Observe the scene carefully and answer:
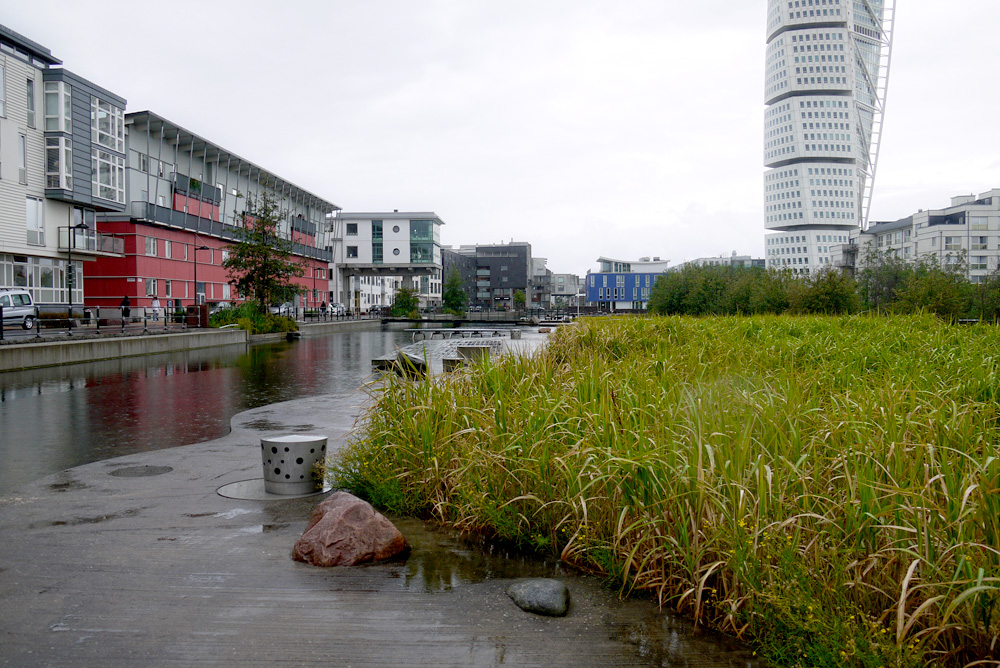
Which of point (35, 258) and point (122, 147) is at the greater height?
point (122, 147)

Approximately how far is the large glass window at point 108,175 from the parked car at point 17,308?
13.1m

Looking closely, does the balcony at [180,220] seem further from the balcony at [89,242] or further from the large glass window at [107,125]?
the large glass window at [107,125]

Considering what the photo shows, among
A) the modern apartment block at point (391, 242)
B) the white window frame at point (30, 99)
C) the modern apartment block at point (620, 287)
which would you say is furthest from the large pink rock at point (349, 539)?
the modern apartment block at point (620, 287)

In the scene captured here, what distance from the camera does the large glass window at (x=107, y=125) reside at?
43.3m

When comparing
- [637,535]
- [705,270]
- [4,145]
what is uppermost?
[4,145]

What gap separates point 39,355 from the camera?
2169cm

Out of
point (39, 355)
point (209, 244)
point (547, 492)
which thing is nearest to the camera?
point (547, 492)

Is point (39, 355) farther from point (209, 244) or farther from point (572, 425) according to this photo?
point (209, 244)

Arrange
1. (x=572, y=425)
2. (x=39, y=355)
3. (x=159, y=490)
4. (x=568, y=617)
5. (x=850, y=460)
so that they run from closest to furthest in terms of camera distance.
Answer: (x=568, y=617), (x=850, y=460), (x=572, y=425), (x=159, y=490), (x=39, y=355)

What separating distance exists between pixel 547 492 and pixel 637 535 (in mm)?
846

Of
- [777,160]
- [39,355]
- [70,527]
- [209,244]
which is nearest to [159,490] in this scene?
[70,527]

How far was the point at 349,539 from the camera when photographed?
535 centimetres

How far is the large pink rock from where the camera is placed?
529 cm

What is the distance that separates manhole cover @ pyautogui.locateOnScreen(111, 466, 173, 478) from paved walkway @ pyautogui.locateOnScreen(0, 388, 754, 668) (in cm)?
129
